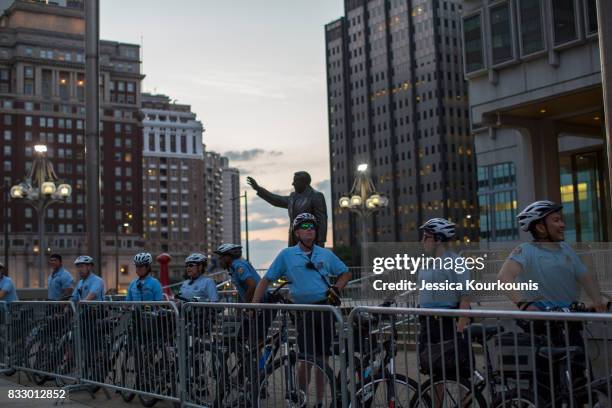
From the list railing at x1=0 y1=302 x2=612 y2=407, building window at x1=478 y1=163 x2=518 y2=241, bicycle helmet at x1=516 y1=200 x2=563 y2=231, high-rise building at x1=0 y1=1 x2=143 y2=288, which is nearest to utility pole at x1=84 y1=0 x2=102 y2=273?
railing at x1=0 y1=302 x2=612 y2=407

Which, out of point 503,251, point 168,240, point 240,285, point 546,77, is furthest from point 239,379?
point 168,240

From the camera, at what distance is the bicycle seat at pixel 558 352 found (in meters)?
4.55

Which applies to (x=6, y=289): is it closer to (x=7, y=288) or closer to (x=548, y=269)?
(x=7, y=288)

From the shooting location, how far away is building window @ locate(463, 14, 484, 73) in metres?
28.8

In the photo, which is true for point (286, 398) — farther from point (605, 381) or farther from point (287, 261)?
point (605, 381)

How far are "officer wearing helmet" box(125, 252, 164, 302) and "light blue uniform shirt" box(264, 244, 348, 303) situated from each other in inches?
126

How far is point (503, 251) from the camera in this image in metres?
19.6

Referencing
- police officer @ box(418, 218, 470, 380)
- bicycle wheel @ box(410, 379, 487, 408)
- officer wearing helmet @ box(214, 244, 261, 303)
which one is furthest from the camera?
officer wearing helmet @ box(214, 244, 261, 303)

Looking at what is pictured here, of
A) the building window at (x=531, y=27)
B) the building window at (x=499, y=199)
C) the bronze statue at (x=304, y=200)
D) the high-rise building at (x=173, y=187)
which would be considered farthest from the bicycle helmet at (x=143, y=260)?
the high-rise building at (x=173, y=187)

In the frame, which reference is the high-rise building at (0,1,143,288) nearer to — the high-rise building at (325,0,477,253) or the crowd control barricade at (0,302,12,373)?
the high-rise building at (325,0,477,253)

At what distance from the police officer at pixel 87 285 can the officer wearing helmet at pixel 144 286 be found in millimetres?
878

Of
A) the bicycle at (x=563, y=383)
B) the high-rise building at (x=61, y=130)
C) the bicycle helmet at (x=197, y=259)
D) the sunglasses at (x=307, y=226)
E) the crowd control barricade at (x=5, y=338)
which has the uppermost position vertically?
the high-rise building at (x=61, y=130)

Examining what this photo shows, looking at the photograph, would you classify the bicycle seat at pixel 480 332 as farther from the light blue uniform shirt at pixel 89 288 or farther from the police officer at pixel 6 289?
the police officer at pixel 6 289

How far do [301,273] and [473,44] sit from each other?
23.7 metres
